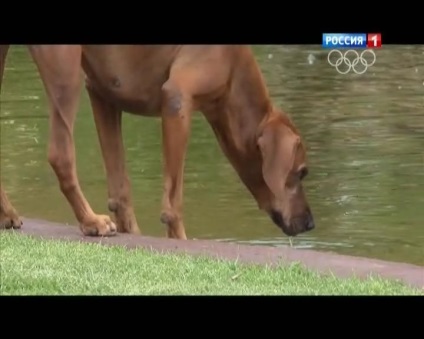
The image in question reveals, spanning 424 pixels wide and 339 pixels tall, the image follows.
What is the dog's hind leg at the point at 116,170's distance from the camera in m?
7.50

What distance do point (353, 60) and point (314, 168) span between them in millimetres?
1587

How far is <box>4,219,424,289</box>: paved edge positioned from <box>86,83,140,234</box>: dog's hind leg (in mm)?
425

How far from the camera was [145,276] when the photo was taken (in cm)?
595

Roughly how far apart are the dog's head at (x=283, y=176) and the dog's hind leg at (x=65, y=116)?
1.00m

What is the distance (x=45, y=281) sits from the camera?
5.75 metres

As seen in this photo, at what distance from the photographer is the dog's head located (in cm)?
718

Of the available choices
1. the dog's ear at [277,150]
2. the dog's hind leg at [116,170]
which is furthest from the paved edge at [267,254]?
the dog's ear at [277,150]

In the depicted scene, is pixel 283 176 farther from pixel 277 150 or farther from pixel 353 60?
pixel 353 60

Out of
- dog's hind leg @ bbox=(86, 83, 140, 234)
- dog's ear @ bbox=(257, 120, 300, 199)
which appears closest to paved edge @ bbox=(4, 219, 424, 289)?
dog's hind leg @ bbox=(86, 83, 140, 234)

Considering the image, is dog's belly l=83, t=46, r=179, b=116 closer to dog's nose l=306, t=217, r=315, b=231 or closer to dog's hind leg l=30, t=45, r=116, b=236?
dog's hind leg l=30, t=45, r=116, b=236
